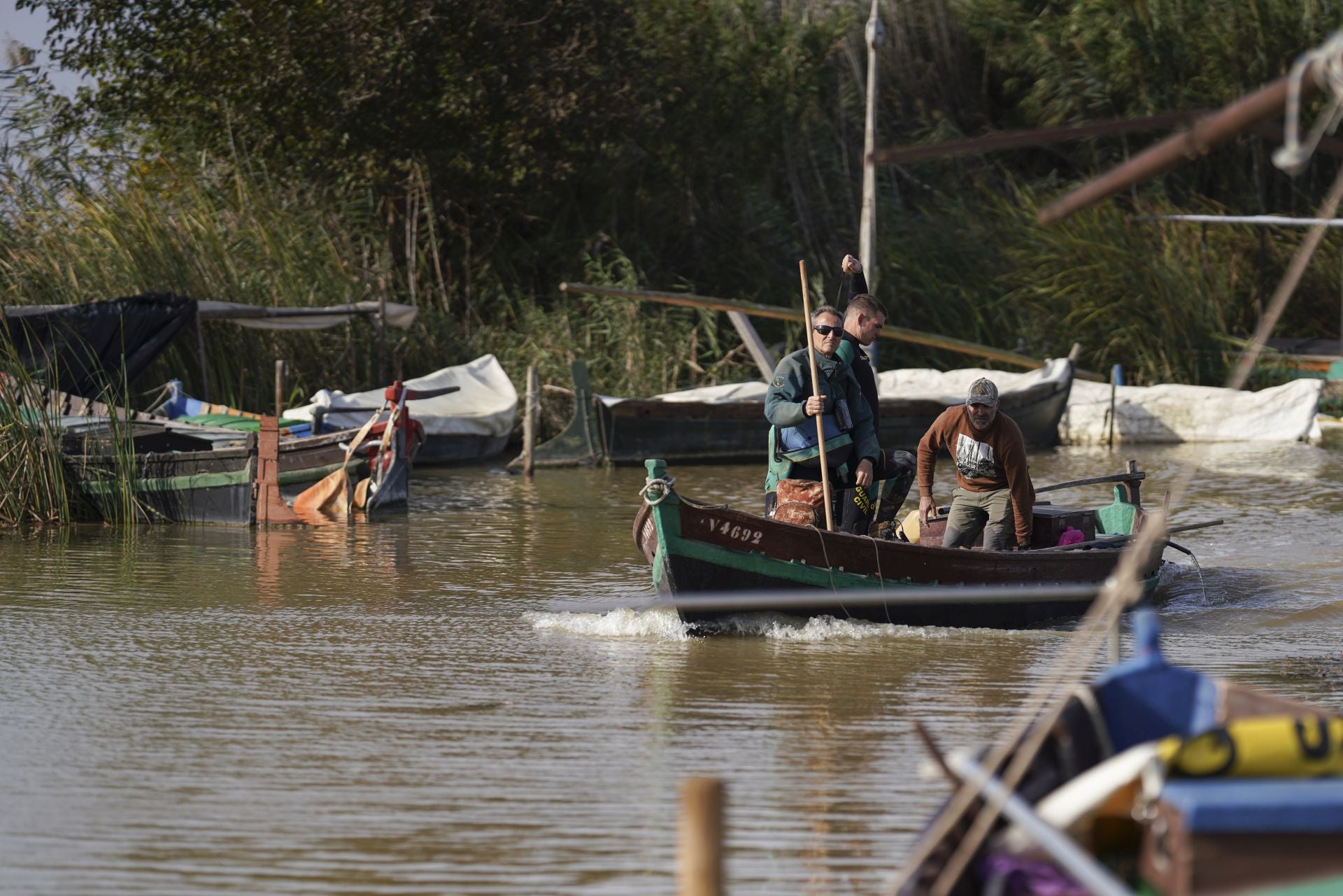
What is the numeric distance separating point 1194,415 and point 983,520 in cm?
1371

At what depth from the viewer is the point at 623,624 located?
920 cm

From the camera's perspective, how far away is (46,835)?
214 inches

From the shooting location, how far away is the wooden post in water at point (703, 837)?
358cm

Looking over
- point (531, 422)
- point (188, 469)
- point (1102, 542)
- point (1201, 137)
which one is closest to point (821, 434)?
point (1102, 542)

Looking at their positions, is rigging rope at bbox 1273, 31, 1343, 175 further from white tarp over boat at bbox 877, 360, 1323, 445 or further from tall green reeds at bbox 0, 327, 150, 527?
white tarp over boat at bbox 877, 360, 1323, 445

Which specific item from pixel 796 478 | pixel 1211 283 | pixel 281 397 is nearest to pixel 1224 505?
pixel 796 478

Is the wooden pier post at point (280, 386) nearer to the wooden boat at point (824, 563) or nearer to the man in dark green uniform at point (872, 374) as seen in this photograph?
the wooden boat at point (824, 563)

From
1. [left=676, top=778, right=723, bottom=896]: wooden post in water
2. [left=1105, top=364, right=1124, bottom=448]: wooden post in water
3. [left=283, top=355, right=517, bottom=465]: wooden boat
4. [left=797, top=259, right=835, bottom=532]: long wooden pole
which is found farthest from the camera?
[left=1105, top=364, right=1124, bottom=448]: wooden post in water

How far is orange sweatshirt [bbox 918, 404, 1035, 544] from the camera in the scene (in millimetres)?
9352

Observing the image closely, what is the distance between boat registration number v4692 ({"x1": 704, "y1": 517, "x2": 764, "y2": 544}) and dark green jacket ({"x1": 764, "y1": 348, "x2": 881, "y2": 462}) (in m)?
0.74

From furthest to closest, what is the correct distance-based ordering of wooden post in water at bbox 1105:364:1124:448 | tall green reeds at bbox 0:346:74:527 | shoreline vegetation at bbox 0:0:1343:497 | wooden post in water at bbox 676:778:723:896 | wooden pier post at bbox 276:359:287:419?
wooden post in water at bbox 1105:364:1124:448 < shoreline vegetation at bbox 0:0:1343:497 < wooden pier post at bbox 276:359:287:419 < tall green reeds at bbox 0:346:74:527 < wooden post in water at bbox 676:778:723:896

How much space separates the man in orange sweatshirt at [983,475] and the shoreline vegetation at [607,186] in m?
12.0

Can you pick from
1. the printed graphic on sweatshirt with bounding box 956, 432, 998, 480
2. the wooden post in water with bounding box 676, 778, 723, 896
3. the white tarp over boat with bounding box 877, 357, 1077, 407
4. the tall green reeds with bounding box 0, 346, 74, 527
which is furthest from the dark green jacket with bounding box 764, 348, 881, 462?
the white tarp over boat with bounding box 877, 357, 1077, 407

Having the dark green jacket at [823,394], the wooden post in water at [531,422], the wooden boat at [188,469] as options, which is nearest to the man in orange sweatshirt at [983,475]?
the dark green jacket at [823,394]
